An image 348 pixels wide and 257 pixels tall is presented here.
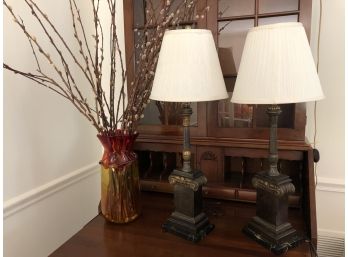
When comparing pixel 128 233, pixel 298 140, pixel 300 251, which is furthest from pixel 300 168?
pixel 128 233

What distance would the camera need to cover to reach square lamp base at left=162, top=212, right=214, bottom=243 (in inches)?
35.3

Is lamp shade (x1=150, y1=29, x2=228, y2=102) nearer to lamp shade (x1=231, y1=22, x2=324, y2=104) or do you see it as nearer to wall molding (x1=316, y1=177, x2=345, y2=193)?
lamp shade (x1=231, y1=22, x2=324, y2=104)

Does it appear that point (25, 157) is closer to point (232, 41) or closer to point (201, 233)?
point (201, 233)

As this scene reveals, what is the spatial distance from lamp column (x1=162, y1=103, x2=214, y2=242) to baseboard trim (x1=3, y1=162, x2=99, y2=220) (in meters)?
0.57

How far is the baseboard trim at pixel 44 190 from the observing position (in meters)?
1.05

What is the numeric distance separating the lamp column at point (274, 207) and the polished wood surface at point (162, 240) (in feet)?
0.09

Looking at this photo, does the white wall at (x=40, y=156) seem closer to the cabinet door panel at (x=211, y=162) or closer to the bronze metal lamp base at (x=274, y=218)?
the cabinet door panel at (x=211, y=162)

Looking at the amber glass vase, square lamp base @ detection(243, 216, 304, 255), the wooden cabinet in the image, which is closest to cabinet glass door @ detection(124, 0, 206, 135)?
the wooden cabinet

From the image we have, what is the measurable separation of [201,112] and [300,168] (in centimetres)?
42

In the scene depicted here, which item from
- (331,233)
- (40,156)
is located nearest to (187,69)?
(40,156)

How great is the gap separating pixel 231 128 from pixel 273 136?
264 millimetres

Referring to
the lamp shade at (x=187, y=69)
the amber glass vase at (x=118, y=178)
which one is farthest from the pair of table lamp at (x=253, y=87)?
the amber glass vase at (x=118, y=178)

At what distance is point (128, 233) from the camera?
94cm

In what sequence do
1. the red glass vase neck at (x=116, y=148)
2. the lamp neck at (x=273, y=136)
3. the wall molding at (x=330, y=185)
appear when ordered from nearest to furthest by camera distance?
the lamp neck at (x=273, y=136), the red glass vase neck at (x=116, y=148), the wall molding at (x=330, y=185)
